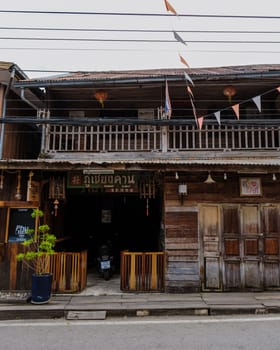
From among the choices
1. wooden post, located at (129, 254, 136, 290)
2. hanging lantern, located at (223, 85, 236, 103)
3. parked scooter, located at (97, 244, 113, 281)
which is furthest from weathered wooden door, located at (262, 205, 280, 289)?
parked scooter, located at (97, 244, 113, 281)

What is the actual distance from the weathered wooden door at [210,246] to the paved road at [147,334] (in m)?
1.73

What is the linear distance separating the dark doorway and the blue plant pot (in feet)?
18.6

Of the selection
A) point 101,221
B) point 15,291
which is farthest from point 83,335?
point 101,221

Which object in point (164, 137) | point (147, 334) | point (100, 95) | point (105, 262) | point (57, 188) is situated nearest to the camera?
point (147, 334)

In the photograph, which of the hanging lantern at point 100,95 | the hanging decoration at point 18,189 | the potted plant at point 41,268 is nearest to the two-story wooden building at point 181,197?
the hanging decoration at point 18,189

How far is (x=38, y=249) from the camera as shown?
7.09 m

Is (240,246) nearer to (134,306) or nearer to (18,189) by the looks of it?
(134,306)

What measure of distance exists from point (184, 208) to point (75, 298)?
3.48 meters

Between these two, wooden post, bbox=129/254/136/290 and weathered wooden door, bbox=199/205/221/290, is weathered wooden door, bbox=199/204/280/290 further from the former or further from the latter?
wooden post, bbox=129/254/136/290

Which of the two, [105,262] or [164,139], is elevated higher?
[164,139]

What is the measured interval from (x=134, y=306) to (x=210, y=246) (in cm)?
260

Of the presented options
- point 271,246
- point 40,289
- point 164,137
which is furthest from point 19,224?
point 271,246

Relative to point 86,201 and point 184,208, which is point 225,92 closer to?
point 184,208

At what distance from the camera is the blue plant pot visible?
21.4ft
